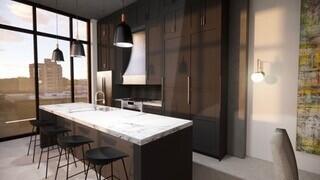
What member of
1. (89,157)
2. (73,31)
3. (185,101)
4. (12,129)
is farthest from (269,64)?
(12,129)

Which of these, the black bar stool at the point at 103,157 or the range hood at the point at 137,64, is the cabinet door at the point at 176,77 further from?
the black bar stool at the point at 103,157

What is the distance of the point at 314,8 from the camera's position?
257cm

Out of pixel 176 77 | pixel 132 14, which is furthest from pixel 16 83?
pixel 176 77

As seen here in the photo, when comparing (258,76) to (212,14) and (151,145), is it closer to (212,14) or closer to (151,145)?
(212,14)

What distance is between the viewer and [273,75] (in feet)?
9.87

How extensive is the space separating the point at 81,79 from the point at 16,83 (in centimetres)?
163

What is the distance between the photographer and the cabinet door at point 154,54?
12.8 feet

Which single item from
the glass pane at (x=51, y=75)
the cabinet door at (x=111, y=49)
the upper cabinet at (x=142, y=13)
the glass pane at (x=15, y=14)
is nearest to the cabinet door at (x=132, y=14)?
the upper cabinet at (x=142, y=13)

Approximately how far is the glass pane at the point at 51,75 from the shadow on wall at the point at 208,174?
13.7 ft

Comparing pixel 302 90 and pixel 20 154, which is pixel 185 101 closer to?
pixel 302 90

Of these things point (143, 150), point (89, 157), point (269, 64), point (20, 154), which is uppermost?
point (269, 64)

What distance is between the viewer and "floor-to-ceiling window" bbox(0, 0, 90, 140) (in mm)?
4266

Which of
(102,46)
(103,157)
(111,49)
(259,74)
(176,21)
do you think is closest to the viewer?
(103,157)

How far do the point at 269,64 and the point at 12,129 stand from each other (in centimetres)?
556
